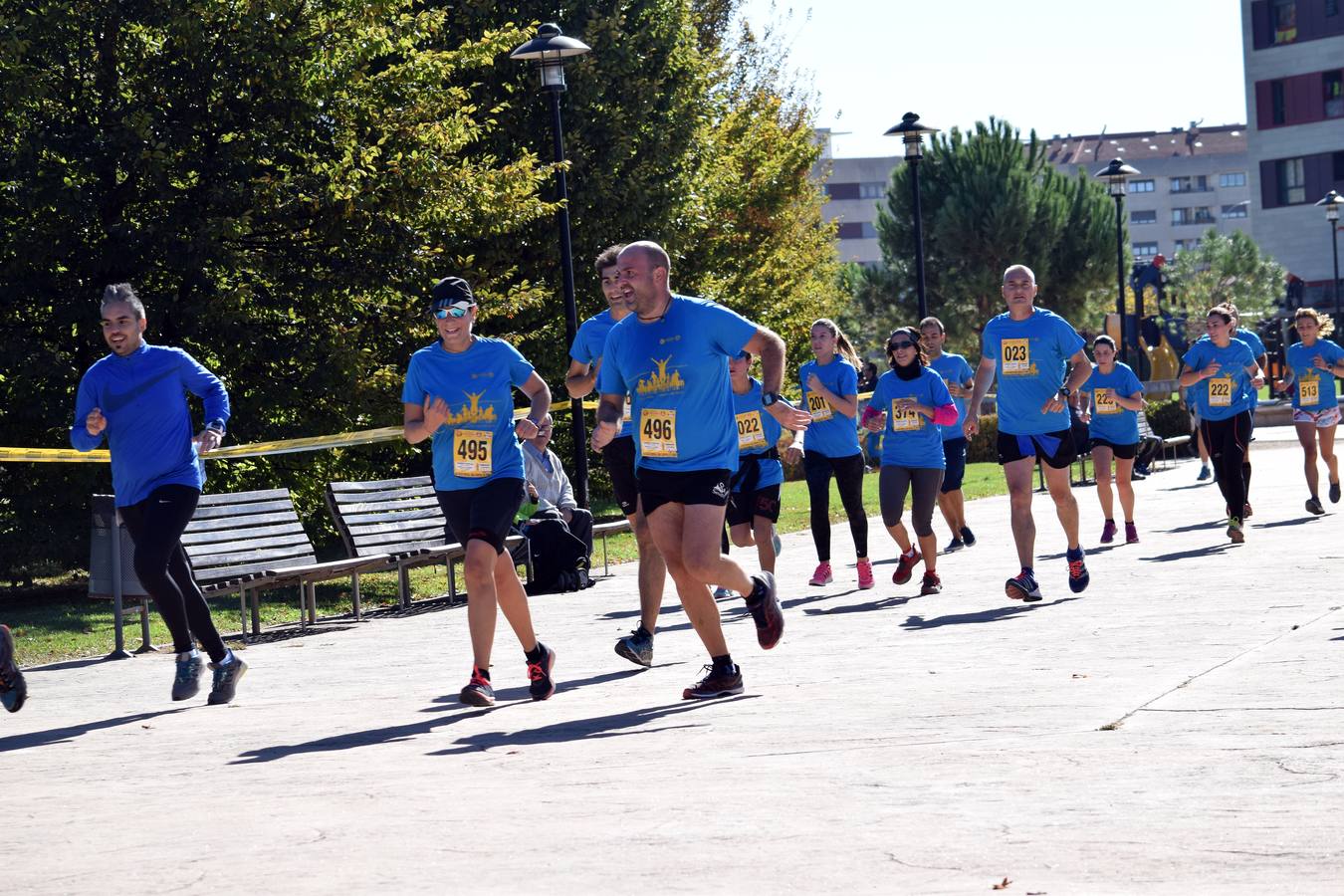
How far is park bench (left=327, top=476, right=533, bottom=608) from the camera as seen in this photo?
44.2ft

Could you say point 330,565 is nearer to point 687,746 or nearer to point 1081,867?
point 687,746

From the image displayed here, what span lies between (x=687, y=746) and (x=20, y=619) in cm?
873

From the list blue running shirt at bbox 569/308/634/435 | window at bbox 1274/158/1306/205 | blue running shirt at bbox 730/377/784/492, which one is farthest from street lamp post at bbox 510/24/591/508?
window at bbox 1274/158/1306/205

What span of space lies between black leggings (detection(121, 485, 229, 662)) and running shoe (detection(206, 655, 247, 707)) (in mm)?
69

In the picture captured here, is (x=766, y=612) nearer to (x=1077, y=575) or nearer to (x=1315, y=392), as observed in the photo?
(x=1077, y=575)

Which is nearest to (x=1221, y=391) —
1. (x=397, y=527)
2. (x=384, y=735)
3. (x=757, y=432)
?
(x=757, y=432)

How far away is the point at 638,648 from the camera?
Result: 939 centimetres

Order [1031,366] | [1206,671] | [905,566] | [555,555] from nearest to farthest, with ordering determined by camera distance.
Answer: [1206,671]
[1031,366]
[905,566]
[555,555]

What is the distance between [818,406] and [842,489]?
59cm

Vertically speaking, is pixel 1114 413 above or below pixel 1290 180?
below

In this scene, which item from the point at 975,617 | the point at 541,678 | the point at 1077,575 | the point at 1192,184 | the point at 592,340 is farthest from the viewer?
the point at 1192,184

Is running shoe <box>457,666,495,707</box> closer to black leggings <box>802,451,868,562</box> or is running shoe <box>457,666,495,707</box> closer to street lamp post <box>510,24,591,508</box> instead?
black leggings <box>802,451,868,562</box>

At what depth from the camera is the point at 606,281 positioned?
32.1 ft

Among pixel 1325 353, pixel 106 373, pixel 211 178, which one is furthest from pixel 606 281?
pixel 1325 353
